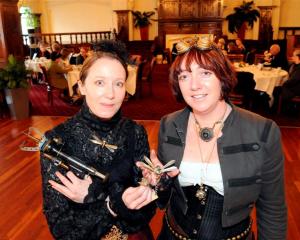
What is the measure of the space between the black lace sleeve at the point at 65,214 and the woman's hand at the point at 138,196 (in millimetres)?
164

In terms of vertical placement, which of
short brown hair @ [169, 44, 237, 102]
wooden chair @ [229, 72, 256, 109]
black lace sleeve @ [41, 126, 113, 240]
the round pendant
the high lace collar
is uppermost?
short brown hair @ [169, 44, 237, 102]

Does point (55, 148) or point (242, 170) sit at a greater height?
point (55, 148)

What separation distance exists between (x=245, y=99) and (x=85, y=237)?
6018 millimetres

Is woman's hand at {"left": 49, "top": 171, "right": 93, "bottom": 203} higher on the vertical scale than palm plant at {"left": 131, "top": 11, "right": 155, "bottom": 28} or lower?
lower

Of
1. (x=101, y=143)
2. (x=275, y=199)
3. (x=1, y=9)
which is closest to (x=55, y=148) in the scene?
(x=101, y=143)

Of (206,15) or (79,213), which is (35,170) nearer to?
(79,213)

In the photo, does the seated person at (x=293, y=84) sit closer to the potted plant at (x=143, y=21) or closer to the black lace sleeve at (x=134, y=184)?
the black lace sleeve at (x=134, y=184)

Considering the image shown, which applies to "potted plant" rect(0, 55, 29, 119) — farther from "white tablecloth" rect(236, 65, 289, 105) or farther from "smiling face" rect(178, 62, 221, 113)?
"smiling face" rect(178, 62, 221, 113)

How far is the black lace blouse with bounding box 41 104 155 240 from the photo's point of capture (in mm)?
1298

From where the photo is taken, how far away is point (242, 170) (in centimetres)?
144

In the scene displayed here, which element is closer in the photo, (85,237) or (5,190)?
(85,237)

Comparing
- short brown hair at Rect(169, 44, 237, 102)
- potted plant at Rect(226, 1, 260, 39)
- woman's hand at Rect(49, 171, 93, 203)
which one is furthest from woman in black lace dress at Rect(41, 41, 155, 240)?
potted plant at Rect(226, 1, 260, 39)

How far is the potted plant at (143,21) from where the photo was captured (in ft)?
44.0

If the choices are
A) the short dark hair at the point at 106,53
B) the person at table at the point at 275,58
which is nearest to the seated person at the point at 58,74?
the person at table at the point at 275,58
